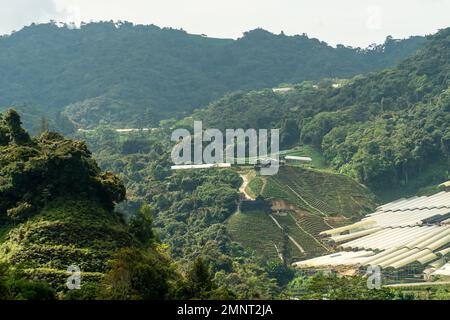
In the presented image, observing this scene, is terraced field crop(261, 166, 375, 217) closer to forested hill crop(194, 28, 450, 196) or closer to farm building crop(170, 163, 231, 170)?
forested hill crop(194, 28, 450, 196)

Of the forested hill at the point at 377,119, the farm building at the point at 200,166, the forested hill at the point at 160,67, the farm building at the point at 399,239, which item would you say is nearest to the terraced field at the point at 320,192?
the farm building at the point at 399,239

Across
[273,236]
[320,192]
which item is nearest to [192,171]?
[320,192]

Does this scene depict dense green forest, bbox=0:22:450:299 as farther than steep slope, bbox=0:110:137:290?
Yes

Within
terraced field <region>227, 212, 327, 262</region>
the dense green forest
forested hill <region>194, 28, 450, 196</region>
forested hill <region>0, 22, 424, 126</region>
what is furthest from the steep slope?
forested hill <region>0, 22, 424, 126</region>

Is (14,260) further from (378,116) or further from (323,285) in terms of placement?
(378,116)
